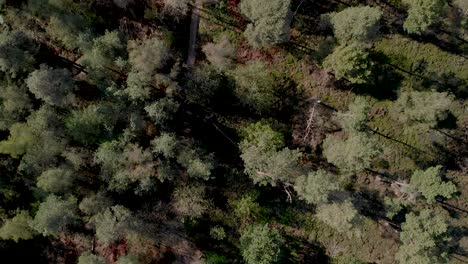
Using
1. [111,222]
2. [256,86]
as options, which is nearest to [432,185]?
[256,86]

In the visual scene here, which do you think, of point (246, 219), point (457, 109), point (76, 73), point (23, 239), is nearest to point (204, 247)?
point (246, 219)

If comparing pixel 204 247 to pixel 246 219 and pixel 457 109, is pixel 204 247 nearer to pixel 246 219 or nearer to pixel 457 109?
pixel 246 219

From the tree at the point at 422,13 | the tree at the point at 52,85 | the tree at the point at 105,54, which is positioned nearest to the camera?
the tree at the point at 422,13

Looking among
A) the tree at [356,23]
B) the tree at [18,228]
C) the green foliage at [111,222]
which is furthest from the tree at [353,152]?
the tree at [18,228]

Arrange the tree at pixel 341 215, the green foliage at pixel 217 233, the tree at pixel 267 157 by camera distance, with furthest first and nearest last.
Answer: the green foliage at pixel 217 233
the tree at pixel 267 157
the tree at pixel 341 215

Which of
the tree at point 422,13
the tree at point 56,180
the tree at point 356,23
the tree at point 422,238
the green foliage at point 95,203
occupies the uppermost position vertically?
the tree at point 422,13

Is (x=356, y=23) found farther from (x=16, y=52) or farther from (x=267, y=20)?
(x=16, y=52)

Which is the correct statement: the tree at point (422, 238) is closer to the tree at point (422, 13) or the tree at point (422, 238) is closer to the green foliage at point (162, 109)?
the tree at point (422, 13)
